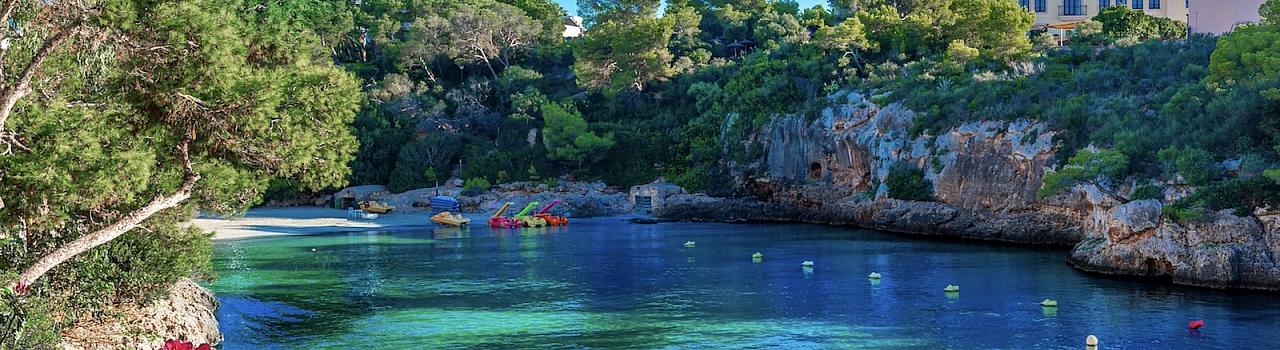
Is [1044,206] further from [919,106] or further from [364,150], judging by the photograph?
[364,150]

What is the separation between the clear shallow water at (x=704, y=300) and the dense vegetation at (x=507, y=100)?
12.7ft

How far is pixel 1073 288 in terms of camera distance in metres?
33.1

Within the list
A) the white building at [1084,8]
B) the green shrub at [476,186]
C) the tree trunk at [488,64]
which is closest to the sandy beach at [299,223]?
the green shrub at [476,186]

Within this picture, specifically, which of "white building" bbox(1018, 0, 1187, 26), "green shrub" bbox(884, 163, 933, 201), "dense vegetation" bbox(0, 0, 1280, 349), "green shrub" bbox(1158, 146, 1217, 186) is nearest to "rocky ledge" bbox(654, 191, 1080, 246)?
"green shrub" bbox(884, 163, 933, 201)

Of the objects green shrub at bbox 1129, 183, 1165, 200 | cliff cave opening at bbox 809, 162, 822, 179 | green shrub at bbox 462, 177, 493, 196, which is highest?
cliff cave opening at bbox 809, 162, 822, 179

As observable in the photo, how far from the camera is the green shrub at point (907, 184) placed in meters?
52.8

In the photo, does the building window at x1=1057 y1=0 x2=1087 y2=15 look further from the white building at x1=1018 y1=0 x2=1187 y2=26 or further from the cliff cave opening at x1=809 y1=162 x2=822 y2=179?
the cliff cave opening at x1=809 y1=162 x2=822 y2=179

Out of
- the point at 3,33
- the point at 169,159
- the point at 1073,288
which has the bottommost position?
the point at 1073,288

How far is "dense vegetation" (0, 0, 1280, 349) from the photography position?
54.0ft

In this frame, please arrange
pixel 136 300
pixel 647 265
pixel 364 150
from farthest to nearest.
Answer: pixel 364 150
pixel 647 265
pixel 136 300

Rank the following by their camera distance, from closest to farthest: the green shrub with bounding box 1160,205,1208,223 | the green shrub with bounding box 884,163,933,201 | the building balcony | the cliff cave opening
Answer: the green shrub with bounding box 1160,205,1208,223 < the green shrub with bounding box 884,163,933,201 < the cliff cave opening < the building balcony

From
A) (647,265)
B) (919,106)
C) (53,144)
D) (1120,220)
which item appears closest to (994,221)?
(919,106)

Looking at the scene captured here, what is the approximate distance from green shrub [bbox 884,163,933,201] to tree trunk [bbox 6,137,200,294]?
3943 centimetres

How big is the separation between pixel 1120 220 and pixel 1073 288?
358 cm
